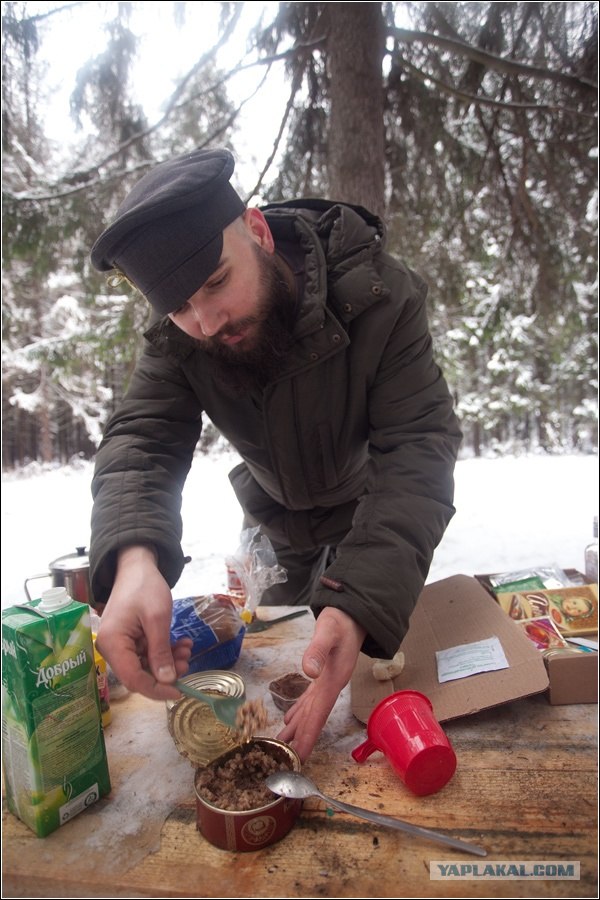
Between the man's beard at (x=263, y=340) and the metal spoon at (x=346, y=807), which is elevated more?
the man's beard at (x=263, y=340)

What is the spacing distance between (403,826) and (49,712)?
0.61m

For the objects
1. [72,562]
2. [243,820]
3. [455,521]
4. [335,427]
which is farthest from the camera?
[455,521]

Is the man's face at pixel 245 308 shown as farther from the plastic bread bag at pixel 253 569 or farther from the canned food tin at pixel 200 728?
the canned food tin at pixel 200 728

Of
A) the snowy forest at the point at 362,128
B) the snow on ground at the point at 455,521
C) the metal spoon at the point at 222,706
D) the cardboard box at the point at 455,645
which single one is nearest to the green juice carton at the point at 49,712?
the metal spoon at the point at 222,706

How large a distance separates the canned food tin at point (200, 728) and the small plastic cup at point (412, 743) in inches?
10.7

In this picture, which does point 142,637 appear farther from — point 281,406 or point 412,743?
point 281,406

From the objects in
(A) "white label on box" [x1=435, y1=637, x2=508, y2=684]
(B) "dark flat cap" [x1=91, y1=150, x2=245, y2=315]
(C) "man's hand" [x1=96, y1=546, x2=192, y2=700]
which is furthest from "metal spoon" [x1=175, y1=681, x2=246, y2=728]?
(B) "dark flat cap" [x1=91, y1=150, x2=245, y2=315]

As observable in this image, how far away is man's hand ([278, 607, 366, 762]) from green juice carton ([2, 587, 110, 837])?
379mm

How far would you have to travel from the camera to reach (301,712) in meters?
1.14

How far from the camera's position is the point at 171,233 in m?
1.29

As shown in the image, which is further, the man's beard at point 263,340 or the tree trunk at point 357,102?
the tree trunk at point 357,102

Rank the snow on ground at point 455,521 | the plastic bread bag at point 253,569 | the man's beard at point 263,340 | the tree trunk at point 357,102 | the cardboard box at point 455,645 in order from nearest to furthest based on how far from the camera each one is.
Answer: the cardboard box at point 455,645 < the man's beard at point 263,340 < the plastic bread bag at point 253,569 < the tree trunk at point 357,102 < the snow on ground at point 455,521

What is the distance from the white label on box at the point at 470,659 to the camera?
1.25m

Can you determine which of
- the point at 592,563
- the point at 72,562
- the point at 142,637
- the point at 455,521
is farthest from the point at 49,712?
the point at 455,521
